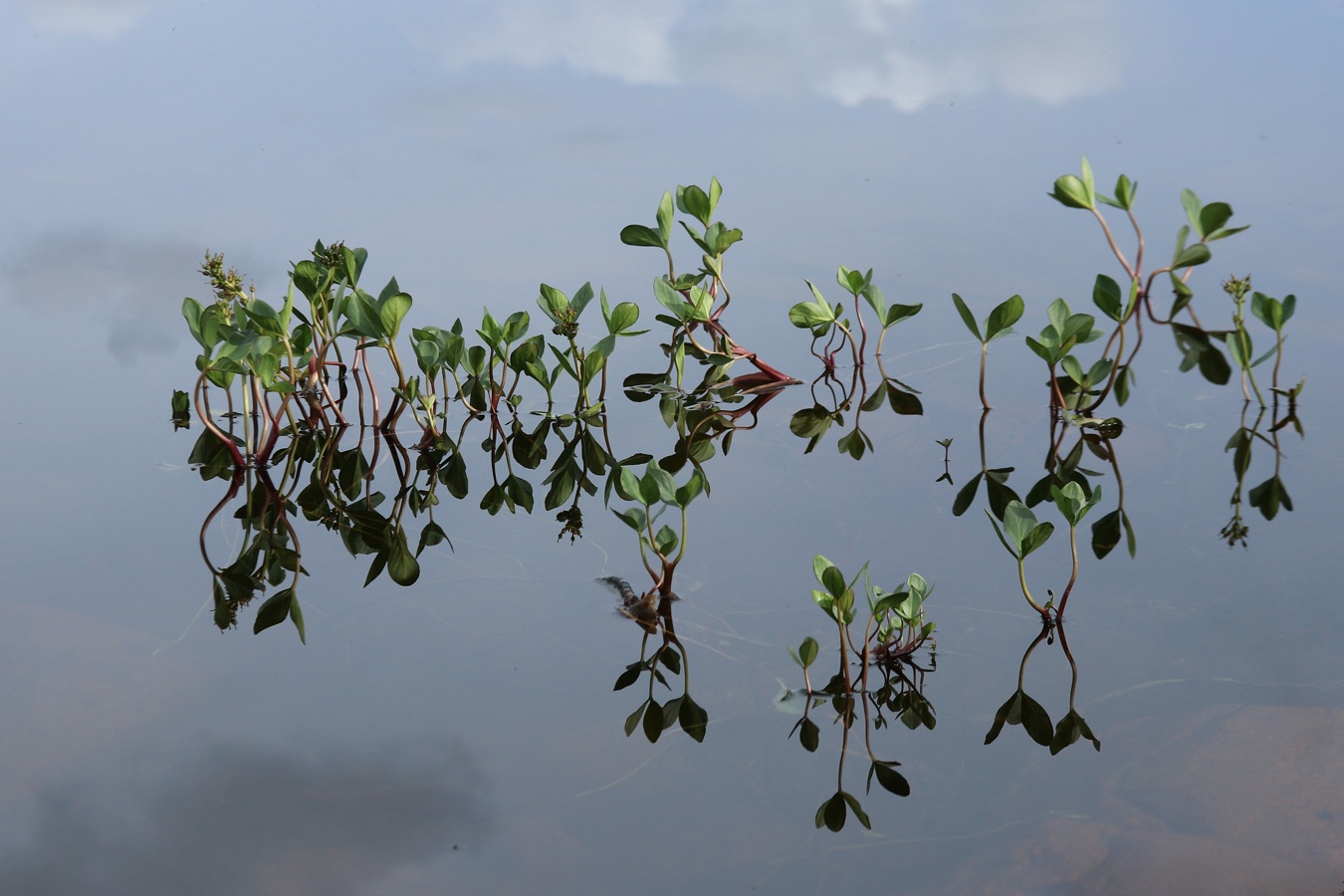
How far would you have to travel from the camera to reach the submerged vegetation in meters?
1.42

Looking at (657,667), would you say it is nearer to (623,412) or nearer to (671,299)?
(623,412)

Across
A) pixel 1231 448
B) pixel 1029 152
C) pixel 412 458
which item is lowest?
pixel 1231 448

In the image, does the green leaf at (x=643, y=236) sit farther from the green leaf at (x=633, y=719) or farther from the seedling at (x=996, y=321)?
the green leaf at (x=633, y=719)

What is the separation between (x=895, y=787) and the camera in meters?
1.08

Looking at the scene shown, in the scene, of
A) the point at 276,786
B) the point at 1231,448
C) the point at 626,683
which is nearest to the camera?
the point at 276,786

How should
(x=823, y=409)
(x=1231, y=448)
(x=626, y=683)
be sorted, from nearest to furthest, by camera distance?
(x=626, y=683), (x=1231, y=448), (x=823, y=409)

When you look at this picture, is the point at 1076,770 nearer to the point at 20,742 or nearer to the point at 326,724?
the point at 326,724

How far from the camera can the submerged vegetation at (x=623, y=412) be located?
142 centimetres

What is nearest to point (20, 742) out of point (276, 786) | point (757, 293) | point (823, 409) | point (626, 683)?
point (276, 786)

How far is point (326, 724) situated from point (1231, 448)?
50.0 inches

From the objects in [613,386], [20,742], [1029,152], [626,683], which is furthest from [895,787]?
[1029,152]

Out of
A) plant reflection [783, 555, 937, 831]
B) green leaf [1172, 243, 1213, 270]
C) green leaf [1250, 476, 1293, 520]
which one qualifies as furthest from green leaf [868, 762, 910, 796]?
green leaf [1172, 243, 1213, 270]

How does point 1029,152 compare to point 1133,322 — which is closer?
point 1133,322

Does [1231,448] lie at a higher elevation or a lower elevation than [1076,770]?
higher
